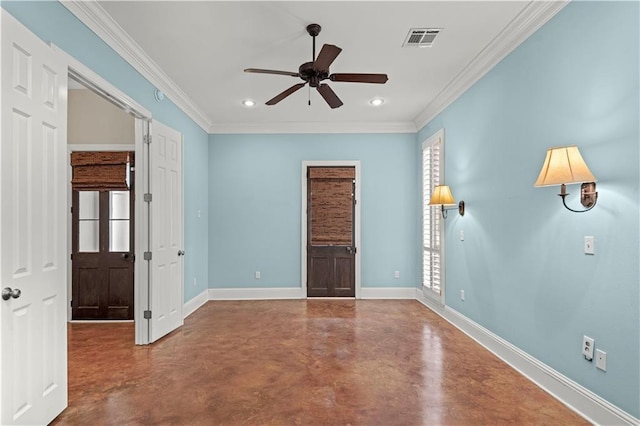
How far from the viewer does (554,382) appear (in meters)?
2.56

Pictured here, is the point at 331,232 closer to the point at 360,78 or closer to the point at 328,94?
the point at 328,94

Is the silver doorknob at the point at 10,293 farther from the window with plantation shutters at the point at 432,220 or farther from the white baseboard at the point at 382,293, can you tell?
the white baseboard at the point at 382,293

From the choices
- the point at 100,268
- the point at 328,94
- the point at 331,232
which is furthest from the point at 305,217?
the point at 100,268

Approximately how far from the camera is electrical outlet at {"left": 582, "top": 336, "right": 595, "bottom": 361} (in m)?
2.24

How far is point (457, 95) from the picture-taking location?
4.23 metres

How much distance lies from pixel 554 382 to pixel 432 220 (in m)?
2.81

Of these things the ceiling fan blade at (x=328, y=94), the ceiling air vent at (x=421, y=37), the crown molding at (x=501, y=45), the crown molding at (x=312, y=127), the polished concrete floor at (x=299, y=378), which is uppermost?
the ceiling air vent at (x=421, y=37)

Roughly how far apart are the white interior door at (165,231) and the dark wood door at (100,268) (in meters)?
0.83

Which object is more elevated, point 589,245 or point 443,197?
point 443,197

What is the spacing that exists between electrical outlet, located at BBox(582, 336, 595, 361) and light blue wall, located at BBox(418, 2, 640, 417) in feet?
0.17

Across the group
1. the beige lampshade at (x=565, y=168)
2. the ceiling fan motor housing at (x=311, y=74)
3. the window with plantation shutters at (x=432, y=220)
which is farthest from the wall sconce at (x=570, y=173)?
the window with plantation shutters at (x=432, y=220)

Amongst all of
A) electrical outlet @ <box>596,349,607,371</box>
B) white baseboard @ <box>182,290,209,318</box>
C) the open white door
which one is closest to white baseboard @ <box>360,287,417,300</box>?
white baseboard @ <box>182,290,209,318</box>

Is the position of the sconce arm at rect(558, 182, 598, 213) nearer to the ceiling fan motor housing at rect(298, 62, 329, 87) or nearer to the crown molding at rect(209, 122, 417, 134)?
the ceiling fan motor housing at rect(298, 62, 329, 87)

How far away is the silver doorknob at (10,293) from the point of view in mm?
1854
